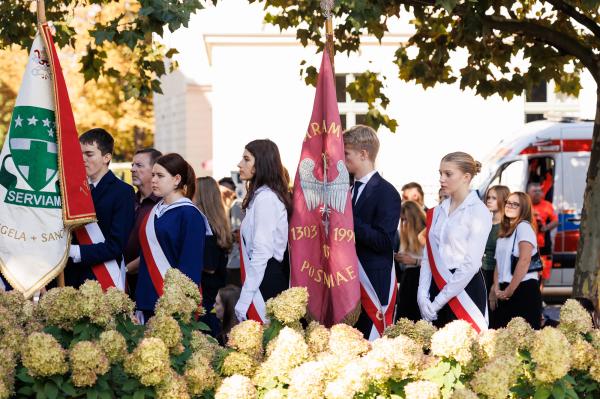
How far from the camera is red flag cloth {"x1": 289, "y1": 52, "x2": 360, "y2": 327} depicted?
5844mm

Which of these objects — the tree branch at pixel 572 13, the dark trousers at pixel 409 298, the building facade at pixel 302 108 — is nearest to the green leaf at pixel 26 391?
the dark trousers at pixel 409 298

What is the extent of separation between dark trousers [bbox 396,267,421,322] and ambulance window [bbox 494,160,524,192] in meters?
8.10

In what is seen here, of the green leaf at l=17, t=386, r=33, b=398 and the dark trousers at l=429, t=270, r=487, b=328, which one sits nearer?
the green leaf at l=17, t=386, r=33, b=398

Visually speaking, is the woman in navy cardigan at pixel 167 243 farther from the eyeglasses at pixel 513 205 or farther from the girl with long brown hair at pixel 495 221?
the girl with long brown hair at pixel 495 221

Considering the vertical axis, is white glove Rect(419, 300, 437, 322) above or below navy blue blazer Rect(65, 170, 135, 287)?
below

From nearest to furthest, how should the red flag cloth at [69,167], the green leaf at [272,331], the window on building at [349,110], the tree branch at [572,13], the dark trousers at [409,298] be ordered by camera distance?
the green leaf at [272,331] → the red flag cloth at [69,167] → the dark trousers at [409,298] → the tree branch at [572,13] → the window on building at [349,110]

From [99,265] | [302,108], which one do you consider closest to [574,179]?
[302,108]

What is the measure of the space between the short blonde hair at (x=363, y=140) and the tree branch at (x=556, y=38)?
2.80 m

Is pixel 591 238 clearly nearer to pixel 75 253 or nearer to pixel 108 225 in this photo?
pixel 108 225

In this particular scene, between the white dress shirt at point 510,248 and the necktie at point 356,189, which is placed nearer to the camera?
the necktie at point 356,189

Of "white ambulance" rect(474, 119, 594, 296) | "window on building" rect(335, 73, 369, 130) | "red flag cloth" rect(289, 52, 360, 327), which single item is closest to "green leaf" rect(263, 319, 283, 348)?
"red flag cloth" rect(289, 52, 360, 327)

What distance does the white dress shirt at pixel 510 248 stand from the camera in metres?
8.77

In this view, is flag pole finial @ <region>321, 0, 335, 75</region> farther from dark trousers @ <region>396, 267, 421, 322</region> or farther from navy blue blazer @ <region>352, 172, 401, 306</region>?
dark trousers @ <region>396, 267, 421, 322</region>

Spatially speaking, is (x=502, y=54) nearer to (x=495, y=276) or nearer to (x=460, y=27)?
(x=460, y=27)
